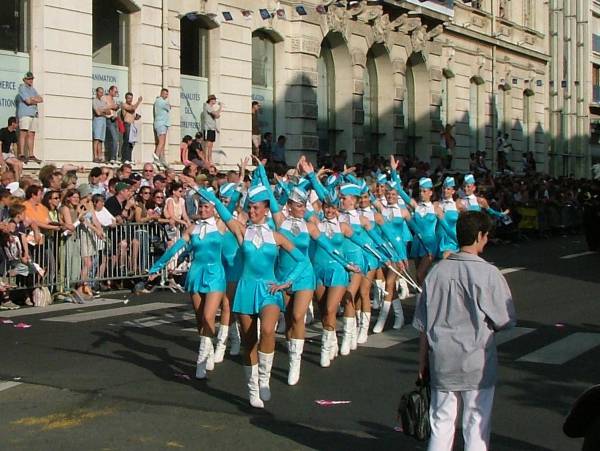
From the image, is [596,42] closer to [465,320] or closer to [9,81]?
[9,81]

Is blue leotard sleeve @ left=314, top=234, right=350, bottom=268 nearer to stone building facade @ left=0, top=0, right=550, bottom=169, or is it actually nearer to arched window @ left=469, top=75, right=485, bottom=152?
stone building facade @ left=0, top=0, right=550, bottom=169

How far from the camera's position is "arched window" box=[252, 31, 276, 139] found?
29375 millimetres

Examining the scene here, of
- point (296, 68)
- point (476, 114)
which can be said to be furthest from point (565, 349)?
point (476, 114)

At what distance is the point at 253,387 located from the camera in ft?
30.8

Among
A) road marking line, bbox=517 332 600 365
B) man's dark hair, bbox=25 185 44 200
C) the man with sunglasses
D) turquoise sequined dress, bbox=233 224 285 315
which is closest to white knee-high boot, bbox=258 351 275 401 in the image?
turquoise sequined dress, bbox=233 224 285 315

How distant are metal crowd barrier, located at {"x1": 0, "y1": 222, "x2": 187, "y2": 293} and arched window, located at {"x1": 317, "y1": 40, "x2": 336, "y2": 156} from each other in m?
14.2

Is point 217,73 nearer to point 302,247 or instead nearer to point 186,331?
point 186,331

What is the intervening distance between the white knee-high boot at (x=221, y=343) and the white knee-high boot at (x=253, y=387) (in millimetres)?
2299

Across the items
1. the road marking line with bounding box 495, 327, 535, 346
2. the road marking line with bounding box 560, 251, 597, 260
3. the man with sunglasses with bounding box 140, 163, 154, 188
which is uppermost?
the man with sunglasses with bounding box 140, 163, 154, 188

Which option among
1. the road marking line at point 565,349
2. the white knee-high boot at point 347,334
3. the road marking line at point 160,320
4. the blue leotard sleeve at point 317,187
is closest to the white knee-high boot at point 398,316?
the white knee-high boot at point 347,334

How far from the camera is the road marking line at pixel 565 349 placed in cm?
1181

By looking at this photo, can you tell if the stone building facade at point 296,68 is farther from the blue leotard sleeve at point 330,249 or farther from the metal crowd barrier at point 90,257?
the blue leotard sleeve at point 330,249

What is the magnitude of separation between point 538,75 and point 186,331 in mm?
38250

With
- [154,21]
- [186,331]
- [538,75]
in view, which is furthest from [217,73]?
[538,75]
